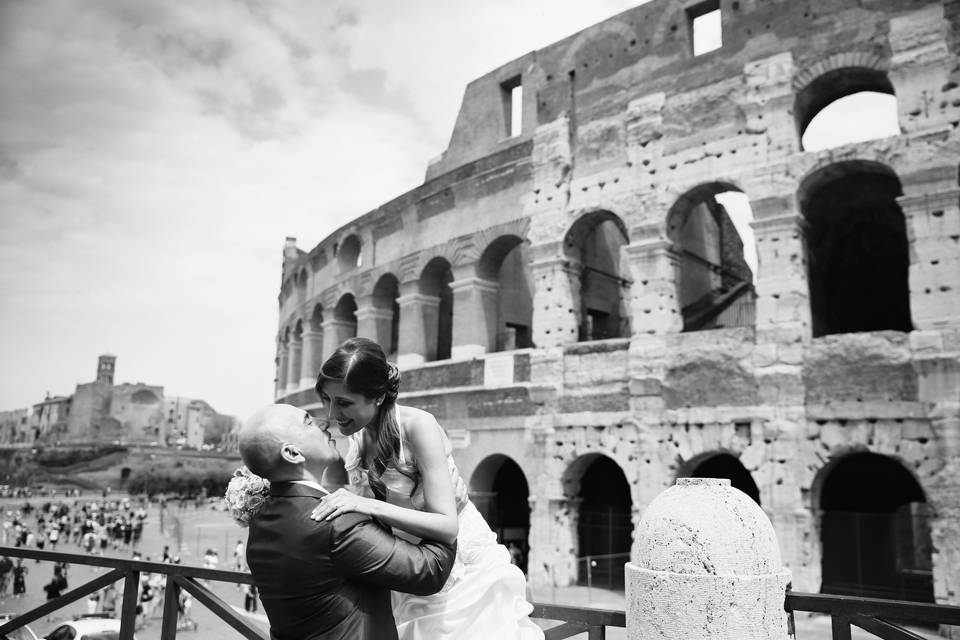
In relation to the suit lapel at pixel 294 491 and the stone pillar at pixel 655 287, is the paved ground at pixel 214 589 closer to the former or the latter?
the stone pillar at pixel 655 287

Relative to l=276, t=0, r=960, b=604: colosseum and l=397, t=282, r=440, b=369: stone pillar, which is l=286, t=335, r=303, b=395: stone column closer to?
l=276, t=0, r=960, b=604: colosseum

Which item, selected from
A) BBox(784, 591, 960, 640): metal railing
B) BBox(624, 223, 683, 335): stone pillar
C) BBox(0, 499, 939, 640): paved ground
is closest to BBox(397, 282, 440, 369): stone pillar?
BBox(624, 223, 683, 335): stone pillar

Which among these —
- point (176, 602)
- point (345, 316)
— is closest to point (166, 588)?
point (176, 602)

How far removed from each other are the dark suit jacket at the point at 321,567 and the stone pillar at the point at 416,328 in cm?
1328

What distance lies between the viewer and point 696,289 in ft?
58.6

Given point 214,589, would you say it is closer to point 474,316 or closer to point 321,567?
point 474,316

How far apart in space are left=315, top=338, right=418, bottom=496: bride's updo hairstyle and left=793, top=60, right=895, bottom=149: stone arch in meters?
10.4

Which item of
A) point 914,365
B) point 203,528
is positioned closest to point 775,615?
point 914,365

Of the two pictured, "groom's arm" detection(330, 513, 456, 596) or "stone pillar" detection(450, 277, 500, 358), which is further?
"stone pillar" detection(450, 277, 500, 358)

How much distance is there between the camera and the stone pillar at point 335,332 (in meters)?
18.8

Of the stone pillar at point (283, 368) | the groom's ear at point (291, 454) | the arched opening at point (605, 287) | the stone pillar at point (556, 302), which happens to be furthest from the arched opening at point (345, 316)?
the groom's ear at point (291, 454)

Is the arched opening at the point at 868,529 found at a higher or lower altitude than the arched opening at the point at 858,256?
lower

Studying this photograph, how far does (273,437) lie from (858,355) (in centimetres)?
986

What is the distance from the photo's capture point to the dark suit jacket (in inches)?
85.7
